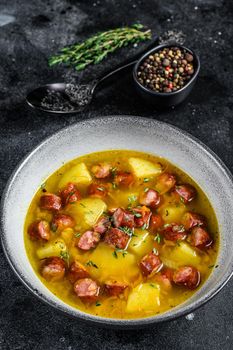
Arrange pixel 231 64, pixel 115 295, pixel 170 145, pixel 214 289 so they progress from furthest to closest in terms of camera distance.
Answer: pixel 231 64, pixel 170 145, pixel 115 295, pixel 214 289

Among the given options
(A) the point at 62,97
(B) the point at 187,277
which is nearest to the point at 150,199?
(B) the point at 187,277

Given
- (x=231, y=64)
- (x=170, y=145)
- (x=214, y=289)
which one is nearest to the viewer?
(x=214, y=289)

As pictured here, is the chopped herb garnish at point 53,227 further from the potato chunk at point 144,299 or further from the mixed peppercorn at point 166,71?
the mixed peppercorn at point 166,71

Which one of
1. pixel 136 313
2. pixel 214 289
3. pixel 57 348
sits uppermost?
pixel 214 289

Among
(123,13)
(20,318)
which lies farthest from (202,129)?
(20,318)

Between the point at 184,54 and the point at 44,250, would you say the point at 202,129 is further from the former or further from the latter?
the point at 44,250

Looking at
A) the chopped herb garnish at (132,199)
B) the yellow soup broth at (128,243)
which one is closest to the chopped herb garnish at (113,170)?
the yellow soup broth at (128,243)
